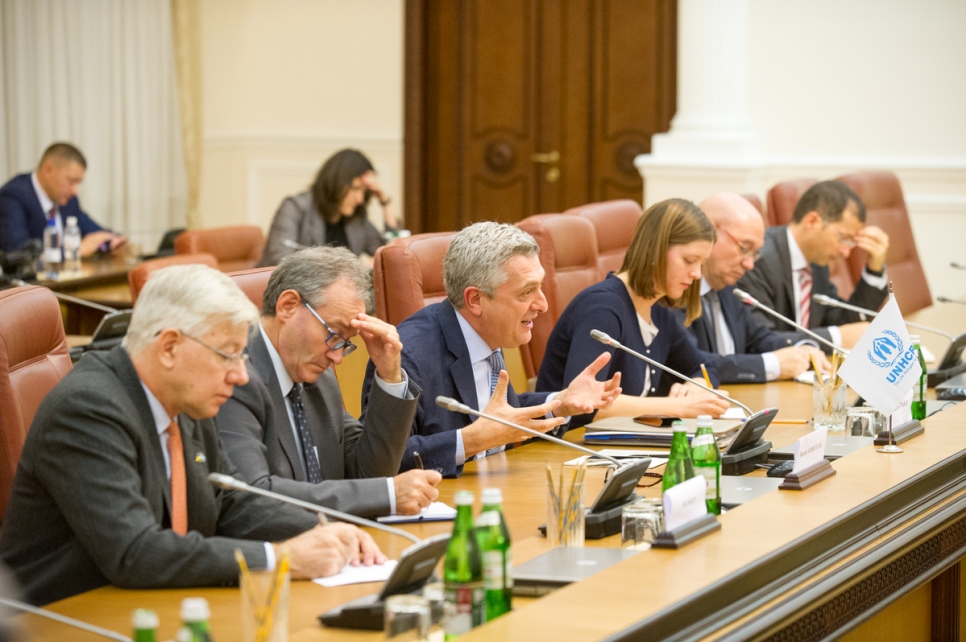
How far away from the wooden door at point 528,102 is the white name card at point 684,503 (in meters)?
4.95

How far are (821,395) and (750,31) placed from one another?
3837mm

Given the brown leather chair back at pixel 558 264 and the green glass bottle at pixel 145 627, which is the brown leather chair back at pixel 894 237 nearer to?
the brown leather chair back at pixel 558 264

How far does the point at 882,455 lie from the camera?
2.51 meters

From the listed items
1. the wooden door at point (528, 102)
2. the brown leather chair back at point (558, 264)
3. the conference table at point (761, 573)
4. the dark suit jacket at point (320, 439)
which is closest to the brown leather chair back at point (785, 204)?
the brown leather chair back at point (558, 264)

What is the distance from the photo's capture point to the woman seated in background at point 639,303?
3.14 meters

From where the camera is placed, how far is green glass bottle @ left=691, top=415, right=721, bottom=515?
210cm

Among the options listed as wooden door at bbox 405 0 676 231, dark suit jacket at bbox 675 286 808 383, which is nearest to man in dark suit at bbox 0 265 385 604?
dark suit jacket at bbox 675 286 808 383

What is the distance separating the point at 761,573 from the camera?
1.80 meters

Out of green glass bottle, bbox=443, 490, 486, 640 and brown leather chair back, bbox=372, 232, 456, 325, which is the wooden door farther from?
green glass bottle, bbox=443, 490, 486, 640

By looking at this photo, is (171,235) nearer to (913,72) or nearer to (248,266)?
(248,266)

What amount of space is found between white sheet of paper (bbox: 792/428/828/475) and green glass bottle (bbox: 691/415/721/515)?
0.17 m

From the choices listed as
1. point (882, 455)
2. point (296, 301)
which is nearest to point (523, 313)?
point (296, 301)

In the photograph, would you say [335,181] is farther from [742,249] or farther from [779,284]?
[742,249]

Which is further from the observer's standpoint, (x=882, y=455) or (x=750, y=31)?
(x=750, y=31)
